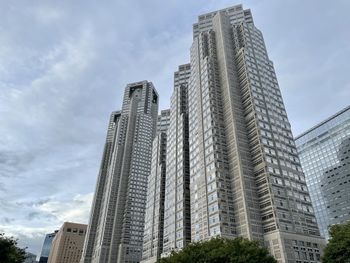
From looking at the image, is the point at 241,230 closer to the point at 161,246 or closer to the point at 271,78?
the point at 161,246

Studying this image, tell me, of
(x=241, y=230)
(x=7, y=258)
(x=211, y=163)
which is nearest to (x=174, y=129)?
(x=211, y=163)

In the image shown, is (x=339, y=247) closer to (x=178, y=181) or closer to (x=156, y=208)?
(x=178, y=181)

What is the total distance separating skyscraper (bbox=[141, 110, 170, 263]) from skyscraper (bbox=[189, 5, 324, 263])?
3070 cm

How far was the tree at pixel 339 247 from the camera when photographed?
45.8 metres

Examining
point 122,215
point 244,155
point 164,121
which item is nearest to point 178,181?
point 244,155

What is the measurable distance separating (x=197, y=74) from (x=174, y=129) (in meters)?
25.4

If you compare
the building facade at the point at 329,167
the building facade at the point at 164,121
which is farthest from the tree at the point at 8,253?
the building facade at the point at 329,167

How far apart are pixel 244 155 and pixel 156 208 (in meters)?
52.9

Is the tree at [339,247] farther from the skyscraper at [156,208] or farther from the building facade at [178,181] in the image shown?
the skyscraper at [156,208]

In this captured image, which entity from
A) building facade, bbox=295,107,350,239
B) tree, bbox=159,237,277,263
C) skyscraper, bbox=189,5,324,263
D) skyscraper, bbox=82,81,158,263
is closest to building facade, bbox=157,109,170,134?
skyscraper, bbox=82,81,158,263

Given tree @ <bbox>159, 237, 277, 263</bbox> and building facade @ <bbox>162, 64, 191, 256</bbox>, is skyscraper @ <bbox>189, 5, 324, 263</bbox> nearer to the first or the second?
building facade @ <bbox>162, 64, 191, 256</bbox>

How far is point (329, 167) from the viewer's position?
6836 inches

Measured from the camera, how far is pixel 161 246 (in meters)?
119

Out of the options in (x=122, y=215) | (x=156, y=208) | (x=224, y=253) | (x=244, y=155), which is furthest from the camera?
(x=122, y=215)
